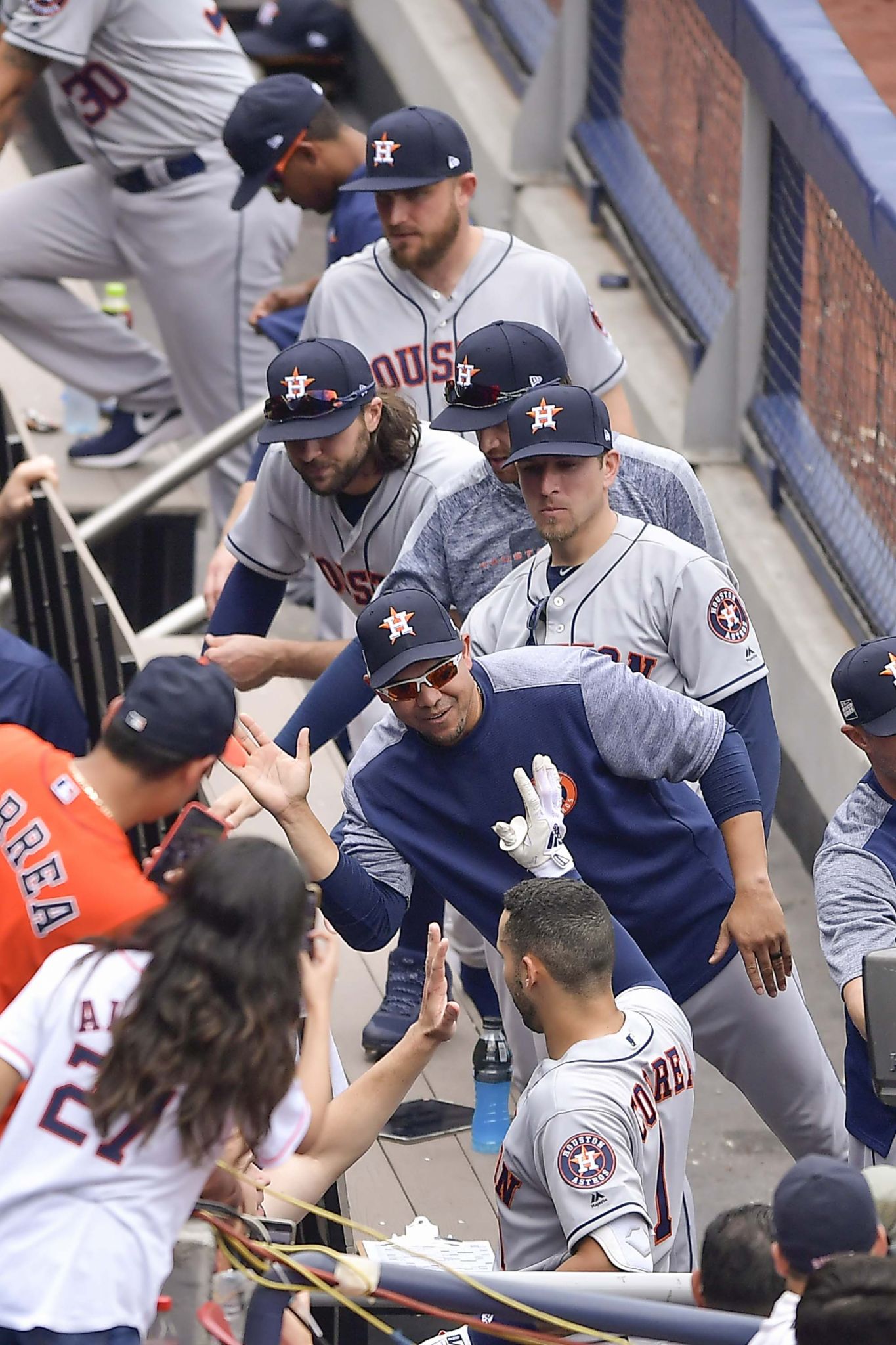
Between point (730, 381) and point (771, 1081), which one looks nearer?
point (771, 1081)

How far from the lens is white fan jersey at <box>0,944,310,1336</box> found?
2.35 metres

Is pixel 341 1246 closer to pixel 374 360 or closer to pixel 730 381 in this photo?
pixel 374 360

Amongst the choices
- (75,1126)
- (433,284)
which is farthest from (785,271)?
(75,1126)

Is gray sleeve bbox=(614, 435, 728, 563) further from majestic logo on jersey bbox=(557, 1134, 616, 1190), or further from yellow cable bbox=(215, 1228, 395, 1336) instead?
yellow cable bbox=(215, 1228, 395, 1336)

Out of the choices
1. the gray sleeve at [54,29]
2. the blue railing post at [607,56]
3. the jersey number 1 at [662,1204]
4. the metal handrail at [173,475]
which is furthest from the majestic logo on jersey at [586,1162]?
the blue railing post at [607,56]

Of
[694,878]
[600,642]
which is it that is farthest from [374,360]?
[694,878]

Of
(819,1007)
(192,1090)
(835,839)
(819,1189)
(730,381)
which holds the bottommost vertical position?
(819,1007)

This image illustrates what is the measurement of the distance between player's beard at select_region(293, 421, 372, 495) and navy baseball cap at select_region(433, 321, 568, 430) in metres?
0.20

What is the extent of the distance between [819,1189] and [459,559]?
6.40 ft

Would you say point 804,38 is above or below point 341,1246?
above

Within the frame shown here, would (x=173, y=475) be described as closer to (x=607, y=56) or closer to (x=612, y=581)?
(x=607, y=56)

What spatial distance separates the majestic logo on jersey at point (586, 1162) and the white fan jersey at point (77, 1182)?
0.67 m

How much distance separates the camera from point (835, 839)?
3547 millimetres

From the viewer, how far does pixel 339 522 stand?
4.45m
